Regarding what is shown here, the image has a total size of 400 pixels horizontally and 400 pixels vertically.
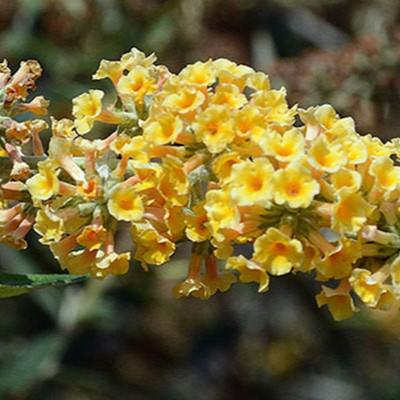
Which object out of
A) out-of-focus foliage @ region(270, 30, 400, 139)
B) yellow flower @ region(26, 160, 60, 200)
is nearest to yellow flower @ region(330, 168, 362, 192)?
yellow flower @ region(26, 160, 60, 200)

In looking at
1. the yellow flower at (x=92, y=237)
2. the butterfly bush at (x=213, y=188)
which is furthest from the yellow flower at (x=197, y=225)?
the yellow flower at (x=92, y=237)

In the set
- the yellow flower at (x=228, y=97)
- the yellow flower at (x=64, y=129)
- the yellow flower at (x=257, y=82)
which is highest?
the yellow flower at (x=228, y=97)

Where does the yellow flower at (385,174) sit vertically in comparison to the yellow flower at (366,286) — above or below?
above

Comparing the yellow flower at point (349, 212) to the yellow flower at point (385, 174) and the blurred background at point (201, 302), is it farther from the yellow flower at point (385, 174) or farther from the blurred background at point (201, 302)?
the blurred background at point (201, 302)

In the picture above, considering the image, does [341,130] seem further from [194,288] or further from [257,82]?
[194,288]

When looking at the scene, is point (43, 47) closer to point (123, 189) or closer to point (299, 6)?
point (299, 6)

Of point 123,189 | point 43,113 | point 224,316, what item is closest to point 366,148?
point 123,189

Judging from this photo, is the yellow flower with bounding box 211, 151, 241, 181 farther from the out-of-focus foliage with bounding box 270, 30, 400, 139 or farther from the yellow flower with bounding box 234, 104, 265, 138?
the out-of-focus foliage with bounding box 270, 30, 400, 139

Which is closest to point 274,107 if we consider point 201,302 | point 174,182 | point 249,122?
point 249,122
